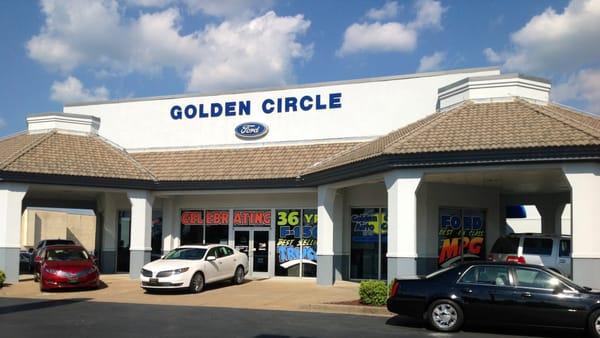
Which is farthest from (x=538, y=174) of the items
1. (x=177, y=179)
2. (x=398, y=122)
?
(x=177, y=179)

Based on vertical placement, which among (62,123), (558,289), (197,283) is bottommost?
(197,283)

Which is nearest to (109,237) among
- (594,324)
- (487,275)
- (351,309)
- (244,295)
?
Answer: (244,295)

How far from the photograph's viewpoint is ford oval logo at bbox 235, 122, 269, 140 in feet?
88.5

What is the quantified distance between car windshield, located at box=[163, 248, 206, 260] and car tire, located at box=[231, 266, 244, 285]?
196 centimetres

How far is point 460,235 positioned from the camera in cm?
2248

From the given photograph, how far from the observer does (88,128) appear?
2772 cm

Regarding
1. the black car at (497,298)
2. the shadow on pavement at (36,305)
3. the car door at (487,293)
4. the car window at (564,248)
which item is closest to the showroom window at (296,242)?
the shadow on pavement at (36,305)

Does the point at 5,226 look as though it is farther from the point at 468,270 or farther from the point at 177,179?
the point at 468,270

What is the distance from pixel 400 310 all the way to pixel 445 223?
372 inches

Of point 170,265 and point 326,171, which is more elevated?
point 326,171

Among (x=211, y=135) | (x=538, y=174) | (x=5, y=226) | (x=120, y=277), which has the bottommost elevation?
(x=120, y=277)

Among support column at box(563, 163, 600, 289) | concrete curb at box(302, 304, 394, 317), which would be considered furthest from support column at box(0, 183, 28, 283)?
support column at box(563, 163, 600, 289)

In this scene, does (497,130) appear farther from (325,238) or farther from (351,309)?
(325,238)

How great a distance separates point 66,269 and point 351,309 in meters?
9.65
